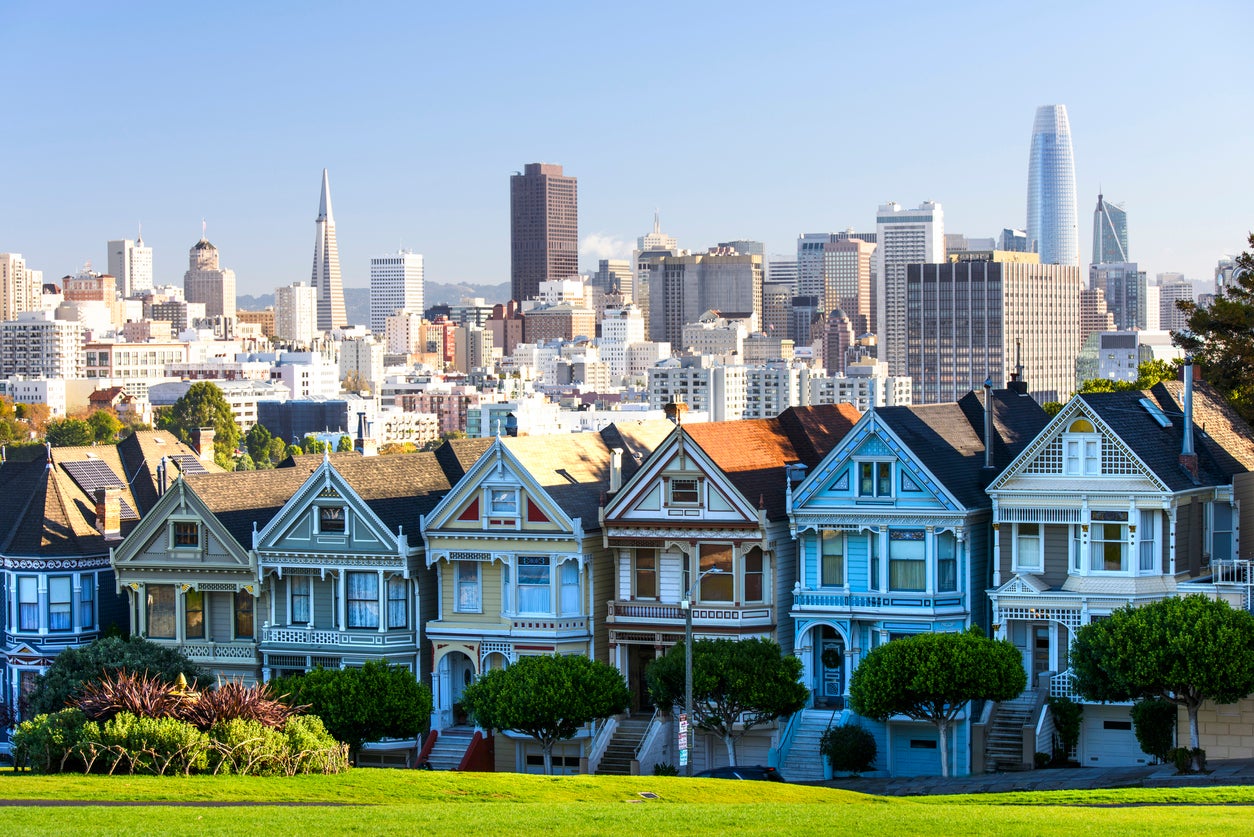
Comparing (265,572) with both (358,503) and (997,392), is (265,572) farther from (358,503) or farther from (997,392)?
(997,392)

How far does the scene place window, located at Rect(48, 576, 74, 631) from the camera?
193 feet

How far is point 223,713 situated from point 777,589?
54.2 feet

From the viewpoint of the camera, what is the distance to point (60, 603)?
59.0m

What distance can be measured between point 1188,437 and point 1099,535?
3.18m

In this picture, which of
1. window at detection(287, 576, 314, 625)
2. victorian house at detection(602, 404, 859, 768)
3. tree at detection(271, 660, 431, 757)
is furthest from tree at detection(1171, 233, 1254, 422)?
window at detection(287, 576, 314, 625)

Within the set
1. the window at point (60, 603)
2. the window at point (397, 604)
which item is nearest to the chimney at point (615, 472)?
the window at point (397, 604)

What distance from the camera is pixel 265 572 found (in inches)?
2186

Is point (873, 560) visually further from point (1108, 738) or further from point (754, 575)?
point (1108, 738)

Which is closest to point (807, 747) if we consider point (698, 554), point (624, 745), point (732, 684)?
point (732, 684)

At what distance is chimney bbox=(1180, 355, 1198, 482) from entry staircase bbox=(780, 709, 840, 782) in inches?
375

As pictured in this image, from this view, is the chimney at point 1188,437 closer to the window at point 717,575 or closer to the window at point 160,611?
the window at point 717,575

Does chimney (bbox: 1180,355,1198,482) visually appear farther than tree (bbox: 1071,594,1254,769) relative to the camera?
Yes

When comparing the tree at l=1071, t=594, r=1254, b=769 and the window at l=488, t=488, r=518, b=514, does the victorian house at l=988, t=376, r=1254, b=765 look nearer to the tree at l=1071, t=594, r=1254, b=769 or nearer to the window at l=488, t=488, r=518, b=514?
the tree at l=1071, t=594, r=1254, b=769

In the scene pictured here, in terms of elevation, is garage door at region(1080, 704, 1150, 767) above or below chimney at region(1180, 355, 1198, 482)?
below
